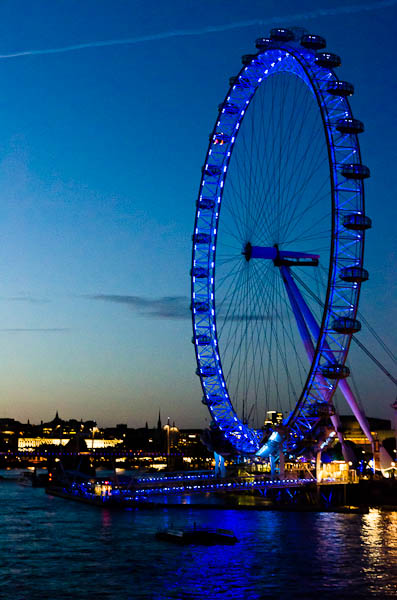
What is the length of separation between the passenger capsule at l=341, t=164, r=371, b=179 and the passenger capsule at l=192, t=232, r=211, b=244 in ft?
46.6

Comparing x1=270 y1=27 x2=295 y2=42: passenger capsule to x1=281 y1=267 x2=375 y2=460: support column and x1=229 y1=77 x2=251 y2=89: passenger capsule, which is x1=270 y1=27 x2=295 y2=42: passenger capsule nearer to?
x1=229 y1=77 x2=251 y2=89: passenger capsule

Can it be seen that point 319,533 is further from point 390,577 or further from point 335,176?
point 335,176

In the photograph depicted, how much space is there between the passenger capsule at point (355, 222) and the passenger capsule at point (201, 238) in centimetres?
1393

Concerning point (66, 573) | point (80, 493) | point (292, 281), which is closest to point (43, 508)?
point (80, 493)

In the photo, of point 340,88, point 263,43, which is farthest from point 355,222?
point 263,43

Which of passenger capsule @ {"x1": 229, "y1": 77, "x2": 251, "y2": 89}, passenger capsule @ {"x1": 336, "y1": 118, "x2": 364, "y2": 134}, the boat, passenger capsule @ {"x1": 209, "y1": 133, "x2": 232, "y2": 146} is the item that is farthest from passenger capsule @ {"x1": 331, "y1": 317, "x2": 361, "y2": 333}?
passenger capsule @ {"x1": 229, "y1": 77, "x2": 251, "y2": 89}

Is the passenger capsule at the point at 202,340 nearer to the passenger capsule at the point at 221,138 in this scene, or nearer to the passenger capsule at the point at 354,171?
the passenger capsule at the point at 221,138

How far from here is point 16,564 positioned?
1646 inches

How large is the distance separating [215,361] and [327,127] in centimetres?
2118

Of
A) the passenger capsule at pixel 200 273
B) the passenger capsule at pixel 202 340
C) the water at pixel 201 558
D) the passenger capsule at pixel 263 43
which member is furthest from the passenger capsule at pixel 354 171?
the water at pixel 201 558

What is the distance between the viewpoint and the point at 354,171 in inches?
2238

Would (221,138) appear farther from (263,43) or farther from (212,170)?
(263,43)

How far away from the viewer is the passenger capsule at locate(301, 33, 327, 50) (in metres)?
58.8

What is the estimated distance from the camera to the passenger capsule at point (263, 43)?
60781 millimetres
